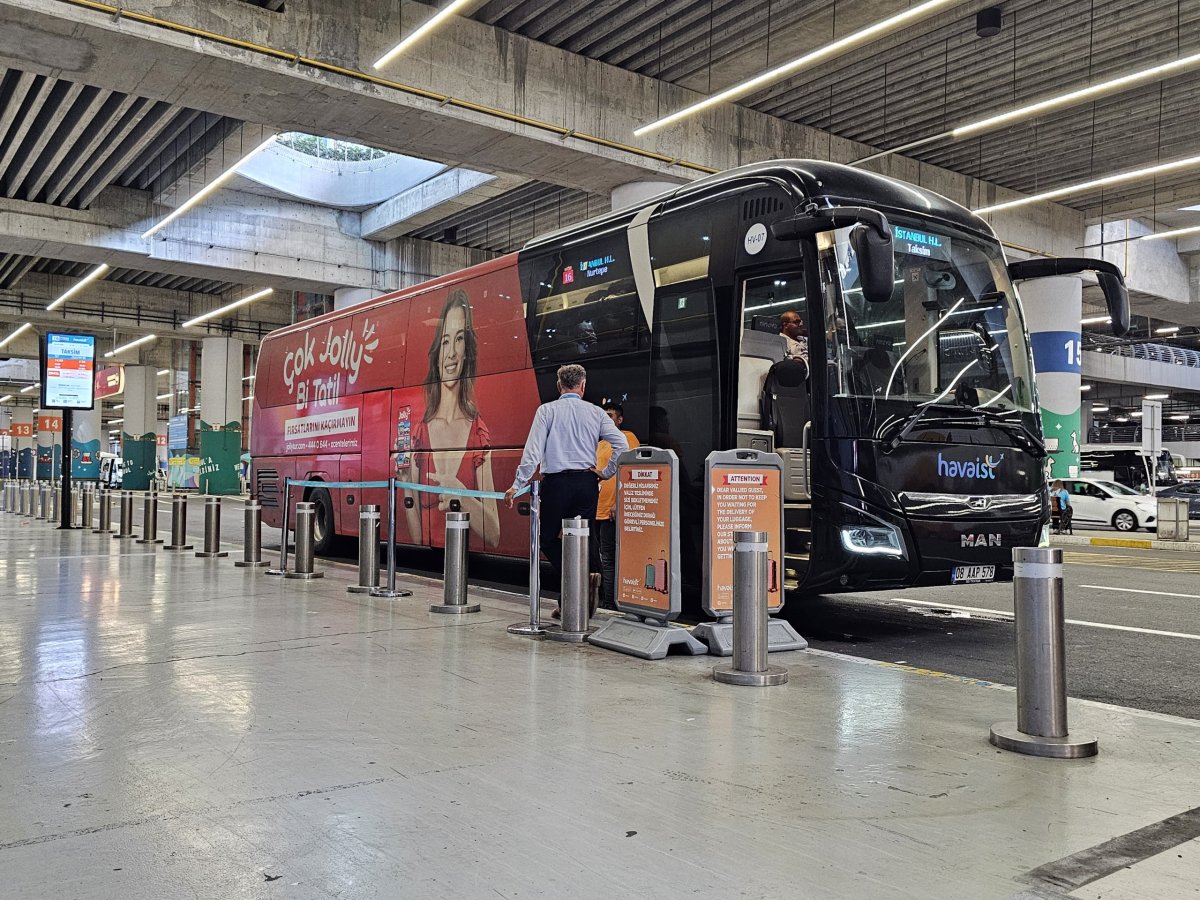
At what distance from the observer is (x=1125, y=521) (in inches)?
1088

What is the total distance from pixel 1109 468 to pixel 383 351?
36.2m

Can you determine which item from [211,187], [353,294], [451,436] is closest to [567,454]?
[451,436]

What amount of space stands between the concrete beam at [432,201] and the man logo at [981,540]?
15335 mm

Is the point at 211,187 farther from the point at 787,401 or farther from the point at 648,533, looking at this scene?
the point at 648,533

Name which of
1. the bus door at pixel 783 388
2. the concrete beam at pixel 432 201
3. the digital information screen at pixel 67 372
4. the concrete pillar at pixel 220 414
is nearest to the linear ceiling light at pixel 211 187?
the digital information screen at pixel 67 372

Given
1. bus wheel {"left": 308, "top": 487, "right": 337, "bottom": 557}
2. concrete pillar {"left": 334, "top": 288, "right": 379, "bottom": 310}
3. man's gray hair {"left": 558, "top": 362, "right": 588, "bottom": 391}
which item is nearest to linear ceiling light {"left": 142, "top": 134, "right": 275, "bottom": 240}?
concrete pillar {"left": 334, "top": 288, "right": 379, "bottom": 310}

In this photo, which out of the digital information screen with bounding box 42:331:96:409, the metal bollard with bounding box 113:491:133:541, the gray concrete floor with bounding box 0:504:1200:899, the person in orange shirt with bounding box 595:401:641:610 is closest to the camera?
the gray concrete floor with bounding box 0:504:1200:899

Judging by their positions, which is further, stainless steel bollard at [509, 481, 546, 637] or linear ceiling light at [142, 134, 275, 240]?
linear ceiling light at [142, 134, 275, 240]

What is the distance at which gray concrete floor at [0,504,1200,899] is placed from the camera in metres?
2.78

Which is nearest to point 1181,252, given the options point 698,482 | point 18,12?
point 698,482

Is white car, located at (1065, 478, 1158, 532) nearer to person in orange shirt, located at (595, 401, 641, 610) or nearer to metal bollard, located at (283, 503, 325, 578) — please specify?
person in orange shirt, located at (595, 401, 641, 610)

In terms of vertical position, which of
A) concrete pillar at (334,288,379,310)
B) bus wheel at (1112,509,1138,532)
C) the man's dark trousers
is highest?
concrete pillar at (334,288,379,310)

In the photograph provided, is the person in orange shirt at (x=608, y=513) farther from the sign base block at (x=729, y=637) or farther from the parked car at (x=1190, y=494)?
the parked car at (x=1190, y=494)

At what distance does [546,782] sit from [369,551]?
644 centimetres
